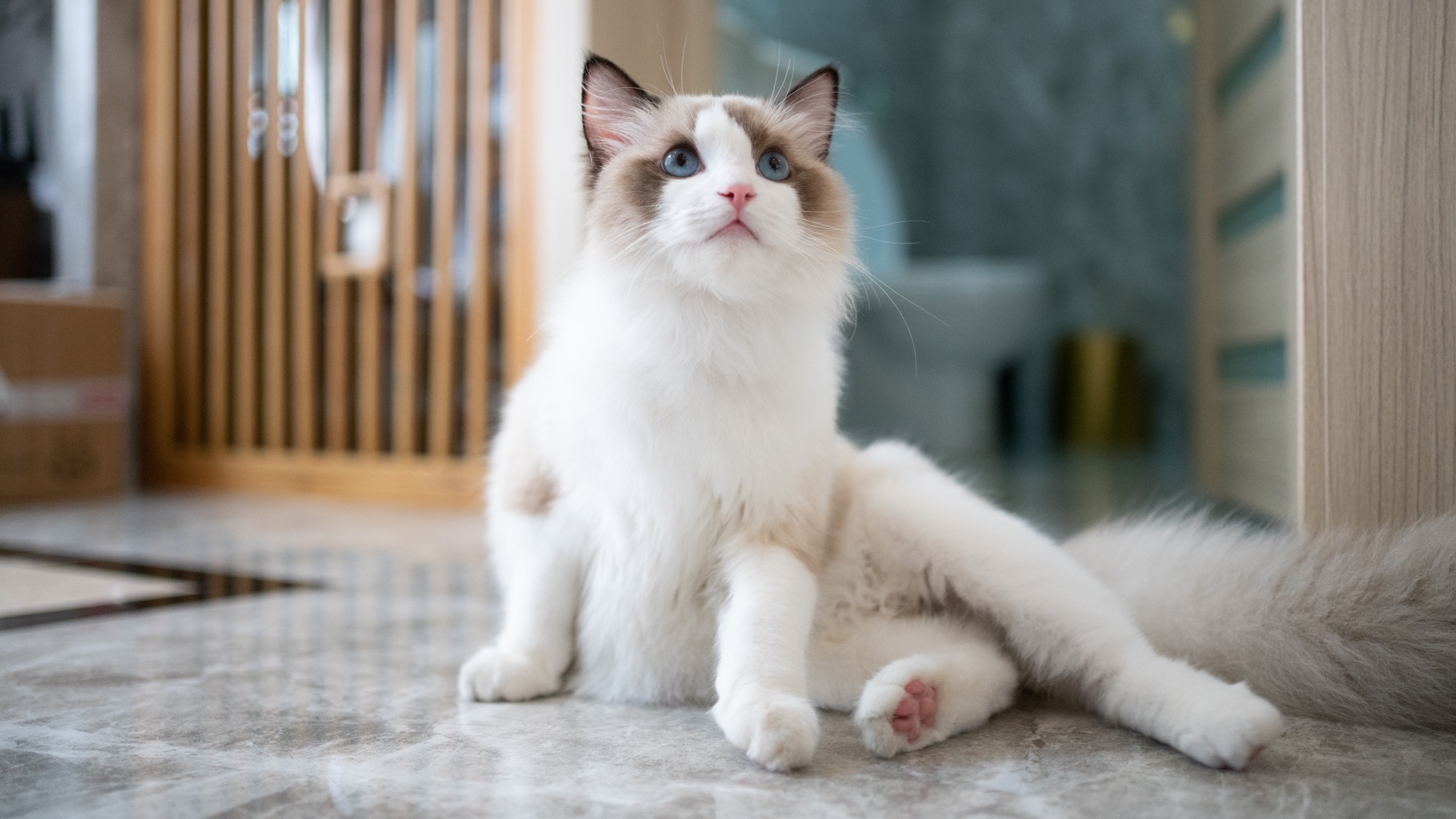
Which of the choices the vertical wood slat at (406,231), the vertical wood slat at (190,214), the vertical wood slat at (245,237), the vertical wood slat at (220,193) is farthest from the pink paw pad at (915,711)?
the vertical wood slat at (190,214)

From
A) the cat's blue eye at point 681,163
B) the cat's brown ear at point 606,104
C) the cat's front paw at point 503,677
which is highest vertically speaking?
the cat's brown ear at point 606,104

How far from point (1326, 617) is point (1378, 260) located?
18.4 inches

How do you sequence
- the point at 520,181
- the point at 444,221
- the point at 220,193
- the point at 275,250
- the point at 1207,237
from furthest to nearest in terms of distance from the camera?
the point at 220,193, the point at 275,250, the point at 444,221, the point at 1207,237, the point at 520,181

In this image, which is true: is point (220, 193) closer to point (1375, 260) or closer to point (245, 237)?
point (245, 237)

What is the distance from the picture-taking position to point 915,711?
1005 mm

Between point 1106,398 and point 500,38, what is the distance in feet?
11.9

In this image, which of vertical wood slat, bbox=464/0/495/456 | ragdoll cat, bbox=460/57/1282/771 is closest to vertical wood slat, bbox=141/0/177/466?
vertical wood slat, bbox=464/0/495/456

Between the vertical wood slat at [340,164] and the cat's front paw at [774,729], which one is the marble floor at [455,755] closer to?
the cat's front paw at [774,729]

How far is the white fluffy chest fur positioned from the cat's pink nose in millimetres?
109

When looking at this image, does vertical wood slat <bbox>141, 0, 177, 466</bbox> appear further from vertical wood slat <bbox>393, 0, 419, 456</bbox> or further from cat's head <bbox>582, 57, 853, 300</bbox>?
cat's head <bbox>582, 57, 853, 300</bbox>

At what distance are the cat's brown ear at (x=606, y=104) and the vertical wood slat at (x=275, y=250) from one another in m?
2.80

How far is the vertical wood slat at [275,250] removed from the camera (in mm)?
3629

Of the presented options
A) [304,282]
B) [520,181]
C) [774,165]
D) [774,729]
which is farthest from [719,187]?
[304,282]

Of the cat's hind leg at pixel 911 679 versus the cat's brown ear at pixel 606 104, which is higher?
the cat's brown ear at pixel 606 104
